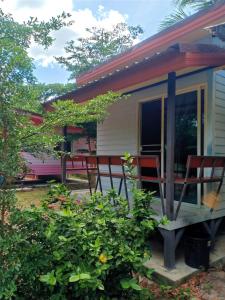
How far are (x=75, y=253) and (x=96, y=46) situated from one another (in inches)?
764

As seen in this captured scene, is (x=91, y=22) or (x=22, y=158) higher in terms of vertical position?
(x=91, y=22)

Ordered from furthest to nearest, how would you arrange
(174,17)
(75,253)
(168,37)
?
(174,17), (168,37), (75,253)

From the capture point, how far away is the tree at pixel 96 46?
19.4m

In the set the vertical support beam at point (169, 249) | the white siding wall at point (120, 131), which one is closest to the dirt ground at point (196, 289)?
the vertical support beam at point (169, 249)

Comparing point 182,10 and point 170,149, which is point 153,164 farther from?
point 182,10

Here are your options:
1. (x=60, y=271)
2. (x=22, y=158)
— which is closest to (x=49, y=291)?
(x=60, y=271)

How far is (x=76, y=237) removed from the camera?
2.20 metres

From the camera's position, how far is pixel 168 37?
18.7 ft

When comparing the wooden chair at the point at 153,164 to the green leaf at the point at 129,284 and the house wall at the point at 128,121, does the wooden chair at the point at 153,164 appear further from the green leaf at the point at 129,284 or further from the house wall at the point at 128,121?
the green leaf at the point at 129,284

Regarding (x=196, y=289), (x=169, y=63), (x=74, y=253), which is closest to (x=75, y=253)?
(x=74, y=253)

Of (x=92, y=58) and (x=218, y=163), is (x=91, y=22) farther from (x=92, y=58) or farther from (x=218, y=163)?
(x=218, y=163)

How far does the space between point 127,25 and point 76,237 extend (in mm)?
20597

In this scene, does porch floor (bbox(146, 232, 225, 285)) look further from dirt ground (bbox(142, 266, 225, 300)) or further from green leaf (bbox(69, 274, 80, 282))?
green leaf (bbox(69, 274, 80, 282))

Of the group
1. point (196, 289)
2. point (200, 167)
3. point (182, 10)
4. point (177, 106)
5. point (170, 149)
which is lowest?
point (196, 289)
